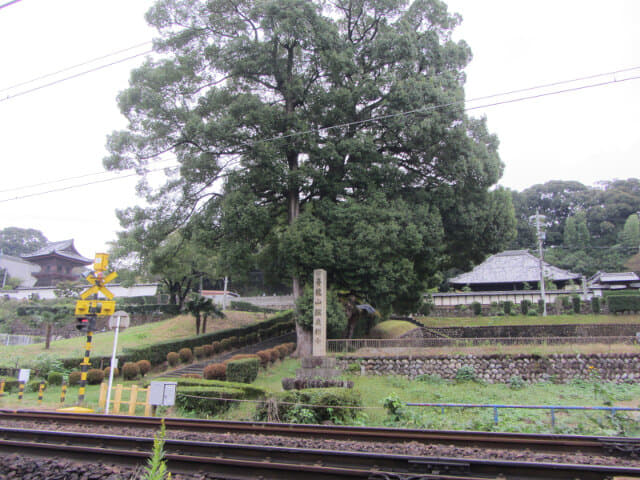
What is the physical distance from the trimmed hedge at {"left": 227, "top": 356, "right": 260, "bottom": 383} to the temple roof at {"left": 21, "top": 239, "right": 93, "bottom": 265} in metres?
43.1

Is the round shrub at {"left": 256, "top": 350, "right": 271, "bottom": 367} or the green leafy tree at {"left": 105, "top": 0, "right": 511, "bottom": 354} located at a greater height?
the green leafy tree at {"left": 105, "top": 0, "right": 511, "bottom": 354}

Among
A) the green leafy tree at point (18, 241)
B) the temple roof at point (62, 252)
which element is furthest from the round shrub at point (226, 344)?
the green leafy tree at point (18, 241)

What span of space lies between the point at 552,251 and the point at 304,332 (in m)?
42.5

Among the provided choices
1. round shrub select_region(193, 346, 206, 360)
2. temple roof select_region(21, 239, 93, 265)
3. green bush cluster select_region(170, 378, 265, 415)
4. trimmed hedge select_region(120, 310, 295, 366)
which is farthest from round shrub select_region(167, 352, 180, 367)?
temple roof select_region(21, 239, 93, 265)

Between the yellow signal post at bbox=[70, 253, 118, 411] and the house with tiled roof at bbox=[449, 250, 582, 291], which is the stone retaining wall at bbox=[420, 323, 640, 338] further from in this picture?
the yellow signal post at bbox=[70, 253, 118, 411]

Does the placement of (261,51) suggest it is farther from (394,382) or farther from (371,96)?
(394,382)

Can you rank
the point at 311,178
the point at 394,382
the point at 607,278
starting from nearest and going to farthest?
the point at 394,382 < the point at 311,178 < the point at 607,278

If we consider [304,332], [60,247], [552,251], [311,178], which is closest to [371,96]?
[311,178]

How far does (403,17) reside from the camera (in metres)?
22.7

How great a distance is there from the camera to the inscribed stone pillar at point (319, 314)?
18.2 metres

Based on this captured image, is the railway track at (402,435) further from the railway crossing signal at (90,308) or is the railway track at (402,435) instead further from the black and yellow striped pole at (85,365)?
the railway crossing signal at (90,308)

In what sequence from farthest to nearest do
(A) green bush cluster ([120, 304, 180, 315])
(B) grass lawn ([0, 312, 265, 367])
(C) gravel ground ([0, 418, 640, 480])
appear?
(A) green bush cluster ([120, 304, 180, 315])
(B) grass lawn ([0, 312, 265, 367])
(C) gravel ground ([0, 418, 640, 480])

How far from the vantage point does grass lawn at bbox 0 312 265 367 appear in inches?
950

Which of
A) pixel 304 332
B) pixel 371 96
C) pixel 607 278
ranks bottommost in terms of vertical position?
pixel 304 332
